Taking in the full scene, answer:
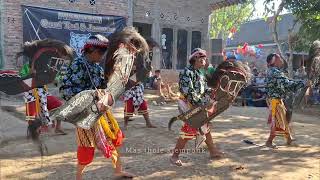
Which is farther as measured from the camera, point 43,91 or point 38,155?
point 43,91

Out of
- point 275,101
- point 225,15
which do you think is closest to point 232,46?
point 225,15

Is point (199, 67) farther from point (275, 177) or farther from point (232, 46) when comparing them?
point (232, 46)

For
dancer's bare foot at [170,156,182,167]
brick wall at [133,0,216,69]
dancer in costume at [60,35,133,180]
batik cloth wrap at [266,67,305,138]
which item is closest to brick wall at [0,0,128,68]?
brick wall at [133,0,216,69]

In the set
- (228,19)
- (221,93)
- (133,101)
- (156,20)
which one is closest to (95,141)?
(221,93)

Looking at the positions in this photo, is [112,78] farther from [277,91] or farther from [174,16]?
[174,16]

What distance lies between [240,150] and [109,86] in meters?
3.08

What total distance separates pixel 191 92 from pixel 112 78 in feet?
4.30

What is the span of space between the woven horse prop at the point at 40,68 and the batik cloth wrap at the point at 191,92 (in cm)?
178

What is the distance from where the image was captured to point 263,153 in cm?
649

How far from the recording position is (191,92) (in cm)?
534

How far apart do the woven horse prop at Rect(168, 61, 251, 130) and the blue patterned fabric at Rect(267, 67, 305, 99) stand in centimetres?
145

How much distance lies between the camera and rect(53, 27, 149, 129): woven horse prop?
4.01 m

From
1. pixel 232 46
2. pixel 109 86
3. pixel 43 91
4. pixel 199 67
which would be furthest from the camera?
pixel 232 46

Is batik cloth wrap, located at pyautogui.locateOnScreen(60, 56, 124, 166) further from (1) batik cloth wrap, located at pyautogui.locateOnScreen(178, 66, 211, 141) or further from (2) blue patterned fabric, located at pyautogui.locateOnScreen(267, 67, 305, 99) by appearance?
(2) blue patterned fabric, located at pyautogui.locateOnScreen(267, 67, 305, 99)
